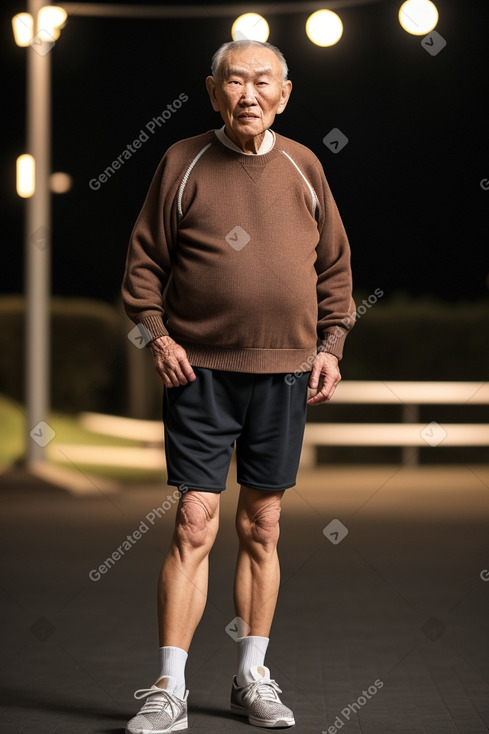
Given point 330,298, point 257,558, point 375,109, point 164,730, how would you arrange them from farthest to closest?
point 375,109, point 330,298, point 257,558, point 164,730

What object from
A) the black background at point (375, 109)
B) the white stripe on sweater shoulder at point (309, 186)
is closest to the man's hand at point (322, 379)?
the white stripe on sweater shoulder at point (309, 186)

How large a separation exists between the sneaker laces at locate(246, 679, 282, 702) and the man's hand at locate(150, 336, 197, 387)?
36.2 inches

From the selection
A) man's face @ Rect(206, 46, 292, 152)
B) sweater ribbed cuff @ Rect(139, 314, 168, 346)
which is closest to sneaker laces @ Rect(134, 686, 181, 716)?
sweater ribbed cuff @ Rect(139, 314, 168, 346)

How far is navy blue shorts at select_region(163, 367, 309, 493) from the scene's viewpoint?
3.80 meters

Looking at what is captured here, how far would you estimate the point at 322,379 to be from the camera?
396 centimetres

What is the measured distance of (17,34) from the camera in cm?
1038

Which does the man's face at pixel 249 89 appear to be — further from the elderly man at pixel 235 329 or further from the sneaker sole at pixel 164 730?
the sneaker sole at pixel 164 730

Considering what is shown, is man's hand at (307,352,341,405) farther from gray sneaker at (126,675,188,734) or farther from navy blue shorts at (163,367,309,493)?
gray sneaker at (126,675,188,734)

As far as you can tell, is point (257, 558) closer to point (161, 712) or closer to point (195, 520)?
point (195, 520)

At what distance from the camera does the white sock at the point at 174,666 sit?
372cm

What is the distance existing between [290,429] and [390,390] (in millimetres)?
9748

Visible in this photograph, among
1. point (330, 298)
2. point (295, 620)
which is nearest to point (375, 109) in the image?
point (295, 620)

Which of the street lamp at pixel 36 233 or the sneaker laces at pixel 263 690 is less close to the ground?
the street lamp at pixel 36 233

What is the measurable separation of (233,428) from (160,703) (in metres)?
0.81
